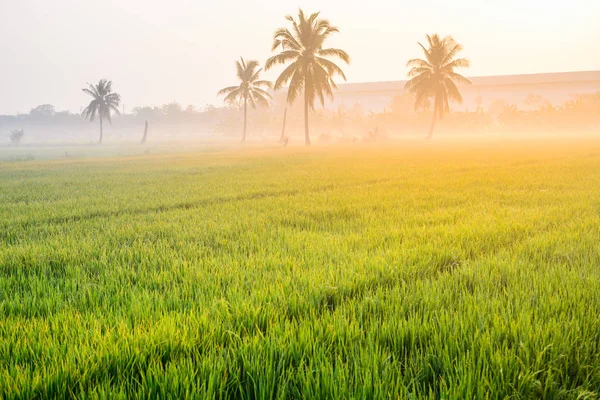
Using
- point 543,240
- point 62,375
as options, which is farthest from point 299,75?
point 62,375

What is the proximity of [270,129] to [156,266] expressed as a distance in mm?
83924

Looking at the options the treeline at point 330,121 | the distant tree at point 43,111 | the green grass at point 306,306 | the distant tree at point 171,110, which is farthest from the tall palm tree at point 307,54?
the distant tree at point 43,111

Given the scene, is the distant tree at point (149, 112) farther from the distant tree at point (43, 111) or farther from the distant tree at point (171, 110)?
the distant tree at point (43, 111)

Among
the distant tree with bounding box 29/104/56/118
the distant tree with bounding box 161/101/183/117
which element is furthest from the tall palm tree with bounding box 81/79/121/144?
the distant tree with bounding box 29/104/56/118

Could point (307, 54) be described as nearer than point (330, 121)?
Yes

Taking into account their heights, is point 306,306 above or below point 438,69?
below

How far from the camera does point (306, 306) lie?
2.33 meters

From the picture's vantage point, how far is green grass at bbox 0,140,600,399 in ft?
5.15

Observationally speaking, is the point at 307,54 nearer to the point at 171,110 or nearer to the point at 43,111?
the point at 171,110

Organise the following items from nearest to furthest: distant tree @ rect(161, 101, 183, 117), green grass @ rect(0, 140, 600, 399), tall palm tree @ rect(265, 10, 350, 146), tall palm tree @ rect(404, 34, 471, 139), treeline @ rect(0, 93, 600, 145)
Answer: green grass @ rect(0, 140, 600, 399) < tall palm tree @ rect(265, 10, 350, 146) < tall palm tree @ rect(404, 34, 471, 139) < treeline @ rect(0, 93, 600, 145) < distant tree @ rect(161, 101, 183, 117)

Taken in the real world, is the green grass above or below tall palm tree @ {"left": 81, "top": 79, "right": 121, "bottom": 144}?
below

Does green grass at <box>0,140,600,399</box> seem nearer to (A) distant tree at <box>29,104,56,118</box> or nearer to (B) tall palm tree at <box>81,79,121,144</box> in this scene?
(B) tall palm tree at <box>81,79,121,144</box>

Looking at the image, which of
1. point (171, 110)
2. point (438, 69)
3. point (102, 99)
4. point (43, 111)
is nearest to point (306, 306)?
point (438, 69)

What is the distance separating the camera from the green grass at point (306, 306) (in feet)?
5.15
